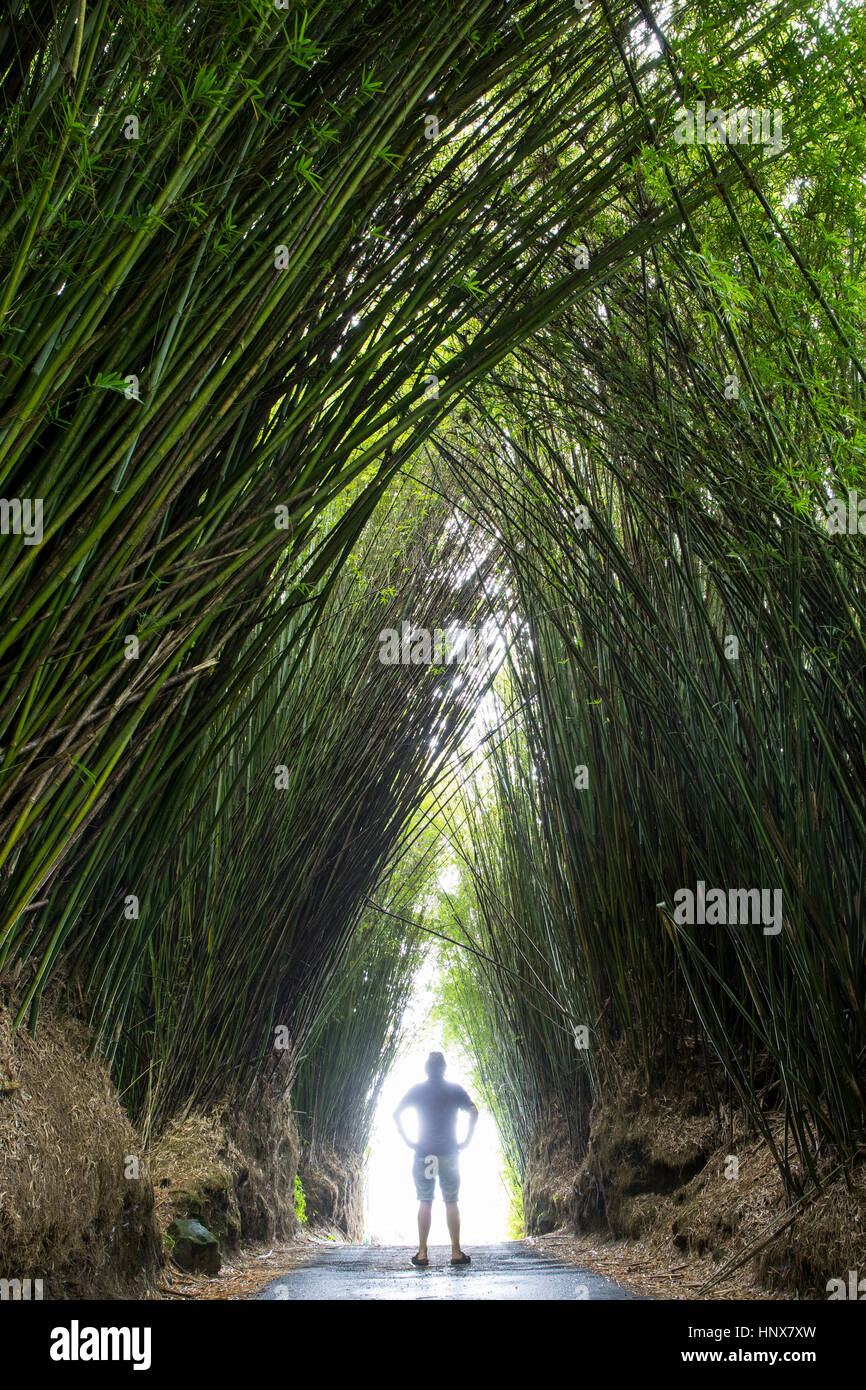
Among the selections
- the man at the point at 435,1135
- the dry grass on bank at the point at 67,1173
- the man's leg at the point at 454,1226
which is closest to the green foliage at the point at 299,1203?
the man at the point at 435,1135

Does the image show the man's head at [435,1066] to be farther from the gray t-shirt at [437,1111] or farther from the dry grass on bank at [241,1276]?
the dry grass on bank at [241,1276]

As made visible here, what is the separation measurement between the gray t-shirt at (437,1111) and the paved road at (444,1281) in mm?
401

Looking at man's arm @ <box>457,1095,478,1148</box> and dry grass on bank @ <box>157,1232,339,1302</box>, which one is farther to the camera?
man's arm @ <box>457,1095,478,1148</box>

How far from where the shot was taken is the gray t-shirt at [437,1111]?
12.6 feet

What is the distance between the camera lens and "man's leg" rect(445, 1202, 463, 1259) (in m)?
3.53

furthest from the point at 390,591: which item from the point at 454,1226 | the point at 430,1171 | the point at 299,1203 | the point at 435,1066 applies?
the point at 299,1203

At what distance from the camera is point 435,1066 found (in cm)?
404

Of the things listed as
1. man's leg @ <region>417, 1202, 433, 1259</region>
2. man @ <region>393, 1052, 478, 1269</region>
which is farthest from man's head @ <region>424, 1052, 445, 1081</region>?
man's leg @ <region>417, 1202, 433, 1259</region>

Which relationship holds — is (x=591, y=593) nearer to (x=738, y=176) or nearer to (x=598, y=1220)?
(x=738, y=176)

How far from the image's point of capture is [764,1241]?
2354 millimetres

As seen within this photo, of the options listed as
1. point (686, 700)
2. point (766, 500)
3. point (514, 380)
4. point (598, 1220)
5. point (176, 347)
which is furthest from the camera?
point (598, 1220)

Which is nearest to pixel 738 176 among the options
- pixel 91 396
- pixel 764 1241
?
pixel 91 396

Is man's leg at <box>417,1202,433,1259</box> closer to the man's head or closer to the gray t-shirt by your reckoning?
the gray t-shirt
